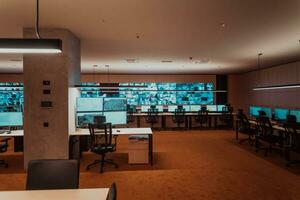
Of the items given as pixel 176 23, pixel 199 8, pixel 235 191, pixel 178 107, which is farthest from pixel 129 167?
pixel 178 107

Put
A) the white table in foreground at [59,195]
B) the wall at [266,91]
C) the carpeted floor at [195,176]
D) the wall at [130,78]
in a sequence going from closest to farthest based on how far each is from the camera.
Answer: the white table in foreground at [59,195] < the carpeted floor at [195,176] < the wall at [266,91] < the wall at [130,78]

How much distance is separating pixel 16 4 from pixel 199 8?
255cm

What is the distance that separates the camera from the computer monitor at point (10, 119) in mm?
5551

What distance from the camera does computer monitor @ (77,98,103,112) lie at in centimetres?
546

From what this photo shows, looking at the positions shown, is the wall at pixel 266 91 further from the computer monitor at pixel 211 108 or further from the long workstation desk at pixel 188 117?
the computer monitor at pixel 211 108

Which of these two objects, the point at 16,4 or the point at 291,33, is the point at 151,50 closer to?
the point at 291,33

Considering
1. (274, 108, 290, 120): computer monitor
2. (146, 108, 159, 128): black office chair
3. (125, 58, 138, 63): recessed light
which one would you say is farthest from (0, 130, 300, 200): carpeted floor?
(146, 108, 159, 128): black office chair

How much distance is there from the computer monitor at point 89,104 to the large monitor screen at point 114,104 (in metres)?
0.13

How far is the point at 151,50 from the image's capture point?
6.44 metres

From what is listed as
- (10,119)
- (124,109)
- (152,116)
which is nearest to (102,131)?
(124,109)

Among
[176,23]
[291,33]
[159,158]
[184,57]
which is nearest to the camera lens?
[176,23]

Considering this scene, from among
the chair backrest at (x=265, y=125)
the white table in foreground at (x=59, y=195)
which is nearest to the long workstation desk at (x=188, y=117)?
the chair backrest at (x=265, y=125)

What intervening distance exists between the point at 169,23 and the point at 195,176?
2.79 m

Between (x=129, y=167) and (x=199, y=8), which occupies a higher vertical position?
(x=199, y=8)
